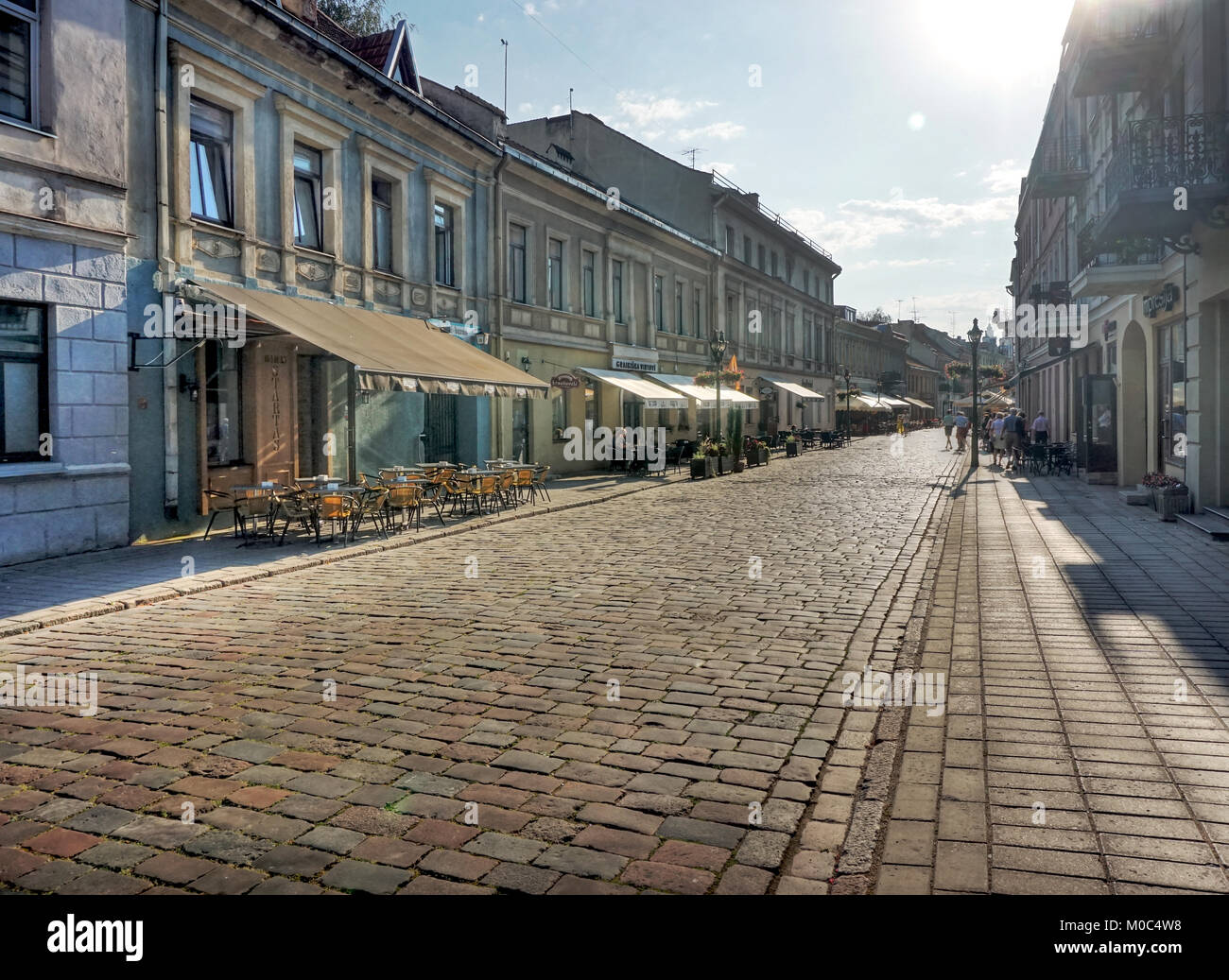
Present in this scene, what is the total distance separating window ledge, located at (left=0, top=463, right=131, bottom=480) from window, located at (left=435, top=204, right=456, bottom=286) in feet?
31.8

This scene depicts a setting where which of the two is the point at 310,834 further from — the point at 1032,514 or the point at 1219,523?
the point at 1032,514

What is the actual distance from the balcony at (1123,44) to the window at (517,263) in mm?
12744

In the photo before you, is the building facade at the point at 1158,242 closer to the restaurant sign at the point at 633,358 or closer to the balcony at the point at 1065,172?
the balcony at the point at 1065,172

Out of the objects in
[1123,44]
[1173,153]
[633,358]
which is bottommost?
[633,358]

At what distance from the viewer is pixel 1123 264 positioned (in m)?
17.0

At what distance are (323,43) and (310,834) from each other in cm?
1559

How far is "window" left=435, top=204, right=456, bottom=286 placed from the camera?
20953 mm

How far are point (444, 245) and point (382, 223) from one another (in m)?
2.29

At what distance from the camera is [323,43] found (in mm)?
16234

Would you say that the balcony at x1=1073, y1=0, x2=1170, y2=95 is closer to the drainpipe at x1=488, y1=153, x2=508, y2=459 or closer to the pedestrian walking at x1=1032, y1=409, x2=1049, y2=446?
the pedestrian walking at x1=1032, y1=409, x2=1049, y2=446

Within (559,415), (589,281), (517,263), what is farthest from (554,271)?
(559,415)

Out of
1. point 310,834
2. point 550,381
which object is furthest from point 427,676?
point 550,381

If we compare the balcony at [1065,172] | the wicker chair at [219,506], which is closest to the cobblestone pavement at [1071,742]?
the wicker chair at [219,506]

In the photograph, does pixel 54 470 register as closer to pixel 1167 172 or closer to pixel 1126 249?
pixel 1167 172
